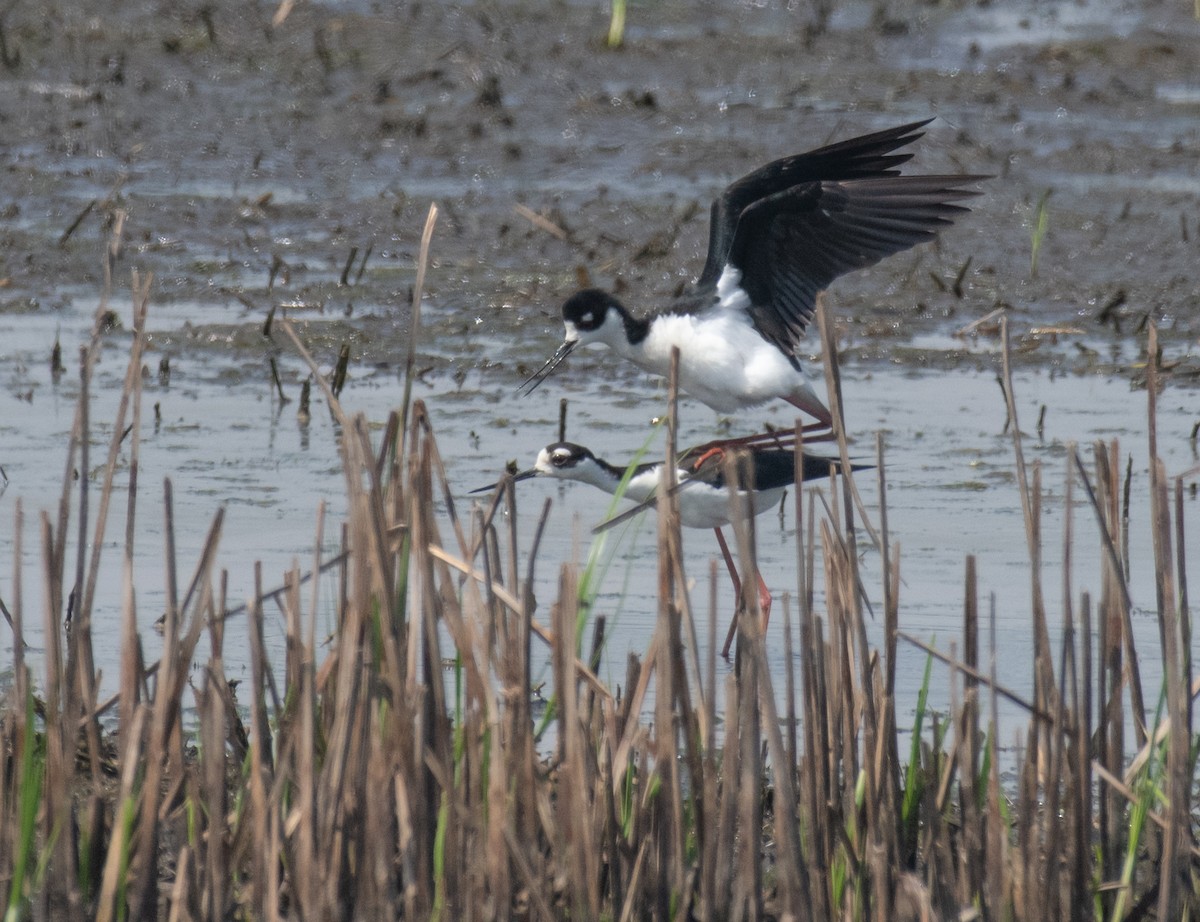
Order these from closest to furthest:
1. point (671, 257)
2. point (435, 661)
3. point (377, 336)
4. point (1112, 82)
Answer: point (435, 661)
point (377, 336)
point (671, 257)
point (1112, 82)

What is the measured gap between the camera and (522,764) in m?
2.70

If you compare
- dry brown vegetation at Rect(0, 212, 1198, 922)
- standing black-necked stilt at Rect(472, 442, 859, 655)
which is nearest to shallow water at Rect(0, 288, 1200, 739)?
standing black-necked stilt at Rect(472, 442, 859, 655)

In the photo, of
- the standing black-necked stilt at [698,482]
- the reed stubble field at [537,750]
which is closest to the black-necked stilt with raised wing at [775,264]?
the standing black-necked stilt at [698,482]

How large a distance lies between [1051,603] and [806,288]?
1.17 metres

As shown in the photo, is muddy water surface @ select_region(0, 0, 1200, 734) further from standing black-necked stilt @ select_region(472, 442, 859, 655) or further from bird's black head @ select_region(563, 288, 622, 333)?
bird's black head @ select_region(563, 288, 622, 333)

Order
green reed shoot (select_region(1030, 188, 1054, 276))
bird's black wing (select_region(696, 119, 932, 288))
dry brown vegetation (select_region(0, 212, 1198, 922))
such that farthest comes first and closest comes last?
green reed shoot (select_region(1030, 188, 1054, 276)) → bird's black wing (select_region(696, 119, 932, 288)) → dry brown vegetation (select_region(0, 212, 1198, 922))

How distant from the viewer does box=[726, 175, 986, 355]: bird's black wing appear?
17.5 ft

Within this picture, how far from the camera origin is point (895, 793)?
2.83 meters

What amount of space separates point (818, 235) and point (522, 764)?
2.93 m

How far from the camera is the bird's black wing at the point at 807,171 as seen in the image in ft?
17.1

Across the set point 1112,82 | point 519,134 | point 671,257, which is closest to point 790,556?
point 671,257

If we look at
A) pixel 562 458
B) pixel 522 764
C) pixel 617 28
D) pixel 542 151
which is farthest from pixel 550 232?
pixel 522 764

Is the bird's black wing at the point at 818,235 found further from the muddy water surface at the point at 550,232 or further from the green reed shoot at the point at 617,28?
the green reed shoot at the point at 617,28

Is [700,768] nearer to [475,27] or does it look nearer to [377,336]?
[377,336]
